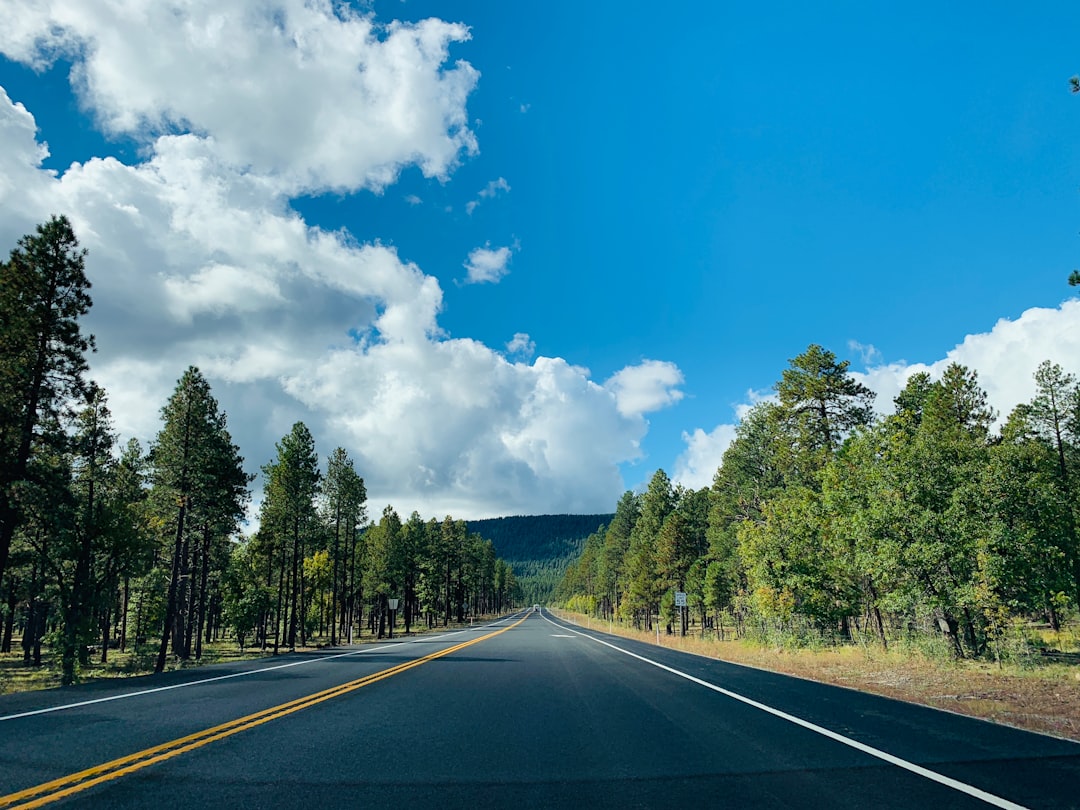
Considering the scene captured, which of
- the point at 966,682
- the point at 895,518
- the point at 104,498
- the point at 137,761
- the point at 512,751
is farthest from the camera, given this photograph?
the point at 104,498

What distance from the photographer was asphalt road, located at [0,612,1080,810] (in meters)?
5.15

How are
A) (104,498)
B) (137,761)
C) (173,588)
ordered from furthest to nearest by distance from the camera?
(104,498), (173,588), (137,761)

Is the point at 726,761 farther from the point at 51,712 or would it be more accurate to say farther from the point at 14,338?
the point at 14,338

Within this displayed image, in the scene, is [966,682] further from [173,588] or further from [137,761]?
[173,588]

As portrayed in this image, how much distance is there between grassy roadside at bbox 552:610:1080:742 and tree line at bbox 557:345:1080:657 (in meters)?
2.00

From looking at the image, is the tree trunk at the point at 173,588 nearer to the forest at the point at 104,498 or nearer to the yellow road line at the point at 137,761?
the forest at the point at 104,498

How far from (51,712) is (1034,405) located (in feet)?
150

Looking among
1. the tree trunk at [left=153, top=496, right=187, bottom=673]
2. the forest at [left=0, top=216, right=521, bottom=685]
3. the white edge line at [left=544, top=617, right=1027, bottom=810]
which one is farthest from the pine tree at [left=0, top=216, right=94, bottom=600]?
the white edge line at [left=544, top=617, right=1027, bottom=810]

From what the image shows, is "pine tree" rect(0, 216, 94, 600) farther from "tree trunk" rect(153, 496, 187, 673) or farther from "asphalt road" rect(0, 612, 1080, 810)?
"asphalt road" rect(0, 612, 1080, 810)

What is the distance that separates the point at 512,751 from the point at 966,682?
12.8 metres

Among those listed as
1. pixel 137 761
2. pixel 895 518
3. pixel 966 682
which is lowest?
pixel 966 682

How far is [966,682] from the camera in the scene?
1415cm

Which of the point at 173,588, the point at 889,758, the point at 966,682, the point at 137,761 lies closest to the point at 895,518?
the point at 966,682

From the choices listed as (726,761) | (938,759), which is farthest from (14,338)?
(938,759)
